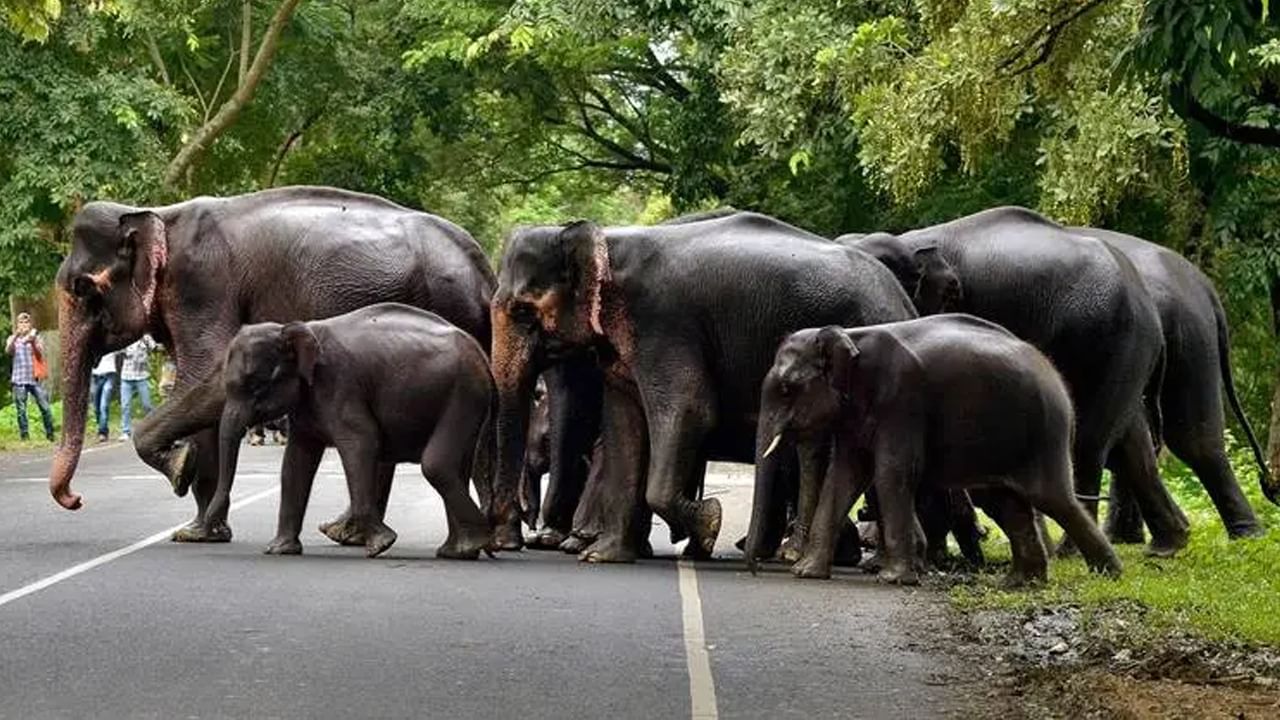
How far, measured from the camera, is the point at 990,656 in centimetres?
1261

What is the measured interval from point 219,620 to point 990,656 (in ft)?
11.9

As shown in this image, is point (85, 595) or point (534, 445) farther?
point (534, 445)

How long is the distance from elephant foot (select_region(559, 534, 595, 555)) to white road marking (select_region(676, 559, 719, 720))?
92.7 inches

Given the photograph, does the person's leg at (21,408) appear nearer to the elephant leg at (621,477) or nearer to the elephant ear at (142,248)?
the elephant ear at (142,248)

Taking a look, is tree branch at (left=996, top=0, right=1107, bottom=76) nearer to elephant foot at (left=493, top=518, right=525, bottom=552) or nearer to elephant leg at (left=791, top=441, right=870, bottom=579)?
elephant leg at (left=791, top=441, right=870, bottom=579)

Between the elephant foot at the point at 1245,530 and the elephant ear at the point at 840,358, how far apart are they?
4864mm

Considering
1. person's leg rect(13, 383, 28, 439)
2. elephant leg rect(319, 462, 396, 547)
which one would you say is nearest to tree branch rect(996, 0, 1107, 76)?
elephant leg rect(319, 462, 396, 547)

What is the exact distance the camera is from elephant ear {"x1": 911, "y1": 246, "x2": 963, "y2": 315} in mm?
18672

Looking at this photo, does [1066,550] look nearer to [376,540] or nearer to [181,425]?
[376,540]

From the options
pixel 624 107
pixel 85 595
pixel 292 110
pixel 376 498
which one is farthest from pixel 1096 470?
pixel 292 110

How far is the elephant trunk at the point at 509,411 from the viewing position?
18.6 metres

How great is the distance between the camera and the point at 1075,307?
18.3 meters

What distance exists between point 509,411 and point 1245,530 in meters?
5.30

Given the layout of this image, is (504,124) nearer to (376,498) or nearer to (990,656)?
(376,498)
